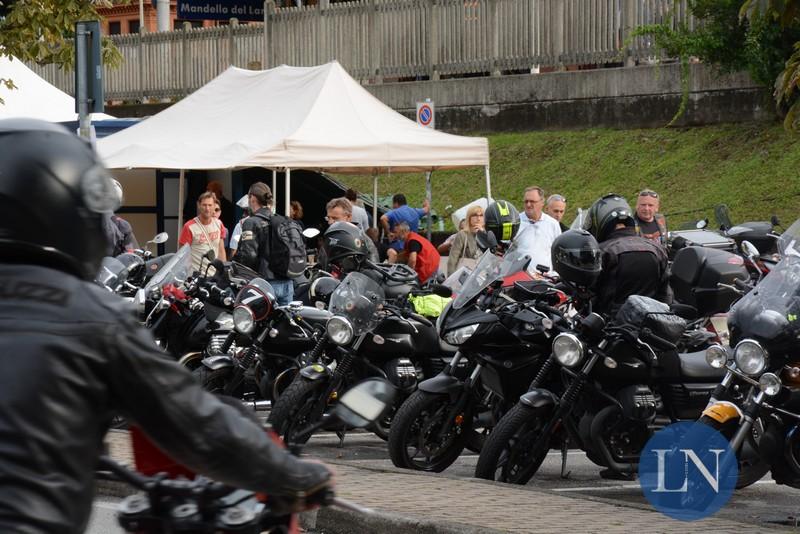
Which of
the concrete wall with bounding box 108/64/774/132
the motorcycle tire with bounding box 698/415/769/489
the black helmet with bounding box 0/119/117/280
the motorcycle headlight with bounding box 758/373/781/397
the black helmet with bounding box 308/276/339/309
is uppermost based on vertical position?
the concrete wall with bounding box 108/64/774/132

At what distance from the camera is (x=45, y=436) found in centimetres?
239

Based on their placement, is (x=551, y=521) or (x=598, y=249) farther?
(x=598, y=249)

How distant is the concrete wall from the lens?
73.0 ft

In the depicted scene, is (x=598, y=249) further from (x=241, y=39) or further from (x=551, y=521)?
(x=241, y=39)

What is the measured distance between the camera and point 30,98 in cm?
2336

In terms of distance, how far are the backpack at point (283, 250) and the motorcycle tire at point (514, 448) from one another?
5.16 metres

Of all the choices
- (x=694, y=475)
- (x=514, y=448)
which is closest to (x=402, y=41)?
(x=514, y=448)

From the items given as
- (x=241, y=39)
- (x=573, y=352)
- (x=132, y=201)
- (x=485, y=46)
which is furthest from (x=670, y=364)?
(x=241, y=39)

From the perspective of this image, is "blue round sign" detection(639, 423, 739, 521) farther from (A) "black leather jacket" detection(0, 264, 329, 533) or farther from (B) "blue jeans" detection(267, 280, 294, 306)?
(B) "blue jeans" detection(267, 280, 294, 306)

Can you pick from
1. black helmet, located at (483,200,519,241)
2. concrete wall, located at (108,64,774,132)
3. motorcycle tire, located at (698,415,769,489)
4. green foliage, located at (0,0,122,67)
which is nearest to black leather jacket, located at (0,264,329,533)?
motorcycle tire, located at (698,415,769,489)

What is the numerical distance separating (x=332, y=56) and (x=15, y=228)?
26.1 m

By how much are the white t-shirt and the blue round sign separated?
5846 mm

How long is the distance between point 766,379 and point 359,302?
3.32m

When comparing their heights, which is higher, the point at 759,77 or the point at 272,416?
the point at 759,77
